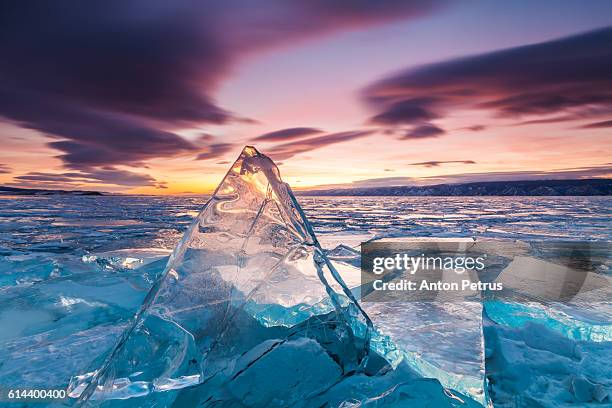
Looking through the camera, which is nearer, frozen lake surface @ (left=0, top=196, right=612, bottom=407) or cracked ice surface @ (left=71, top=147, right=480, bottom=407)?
cracked ice surface @ (left=71, top=147, right=480, bottom=407)

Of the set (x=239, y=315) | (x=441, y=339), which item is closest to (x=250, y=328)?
(x=239, y=315)

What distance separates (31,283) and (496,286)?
529 cm

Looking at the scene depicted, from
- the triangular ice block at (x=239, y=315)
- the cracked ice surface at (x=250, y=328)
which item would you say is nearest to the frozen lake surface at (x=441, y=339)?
the cracked ice surface at (x=250, y=328)

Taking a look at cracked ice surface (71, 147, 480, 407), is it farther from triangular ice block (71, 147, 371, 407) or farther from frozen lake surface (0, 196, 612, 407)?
frozen lake surface (0, 196, 612, 407)

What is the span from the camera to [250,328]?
191 cm

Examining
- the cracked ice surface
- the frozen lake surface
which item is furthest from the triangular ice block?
the frozen lake surface

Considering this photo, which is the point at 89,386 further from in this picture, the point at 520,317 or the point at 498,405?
the point at 520,317

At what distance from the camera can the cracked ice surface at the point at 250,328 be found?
5.03 feet

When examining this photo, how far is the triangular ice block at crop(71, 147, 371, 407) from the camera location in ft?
5.12

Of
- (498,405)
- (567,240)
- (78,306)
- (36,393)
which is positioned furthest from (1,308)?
(567,240)

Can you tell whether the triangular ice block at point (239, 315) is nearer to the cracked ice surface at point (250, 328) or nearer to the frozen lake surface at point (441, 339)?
the cracked ice surface at point (250, 328)

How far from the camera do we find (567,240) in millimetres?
7500

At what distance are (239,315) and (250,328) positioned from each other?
98 millimetres

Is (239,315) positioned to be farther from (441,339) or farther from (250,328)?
(441,339)
